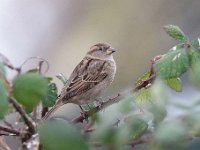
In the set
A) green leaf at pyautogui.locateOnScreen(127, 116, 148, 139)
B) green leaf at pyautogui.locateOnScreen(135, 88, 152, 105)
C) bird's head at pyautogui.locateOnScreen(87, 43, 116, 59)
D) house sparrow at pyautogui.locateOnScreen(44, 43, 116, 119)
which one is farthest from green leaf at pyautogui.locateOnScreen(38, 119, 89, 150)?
bird's head at pyautogui.locateOnScreen(87, 43, 116, 59)

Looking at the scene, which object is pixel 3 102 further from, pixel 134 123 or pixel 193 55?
pixel 193 55

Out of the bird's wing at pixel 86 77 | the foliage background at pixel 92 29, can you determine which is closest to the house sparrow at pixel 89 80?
the bird's wing at pixel 86 77

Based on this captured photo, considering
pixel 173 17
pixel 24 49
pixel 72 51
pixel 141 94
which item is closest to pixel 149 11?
pixel 173 17

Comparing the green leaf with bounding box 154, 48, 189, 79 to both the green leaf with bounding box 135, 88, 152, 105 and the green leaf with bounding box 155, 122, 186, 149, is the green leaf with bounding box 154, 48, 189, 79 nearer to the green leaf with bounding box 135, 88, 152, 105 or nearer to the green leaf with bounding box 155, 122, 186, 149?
the green leaf with bounding box 135, 88, 152, 105

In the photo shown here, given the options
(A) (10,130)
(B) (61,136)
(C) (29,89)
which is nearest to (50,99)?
(A) (10,130)

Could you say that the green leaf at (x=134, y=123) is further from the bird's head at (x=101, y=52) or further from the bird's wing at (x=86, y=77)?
the bird's head at (x=101, y=52)

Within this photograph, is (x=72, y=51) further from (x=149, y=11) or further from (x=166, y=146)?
(x=166, y=146)

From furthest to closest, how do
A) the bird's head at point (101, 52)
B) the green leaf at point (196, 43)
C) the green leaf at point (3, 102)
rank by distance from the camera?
the bird's head at point (101, 52)
the green leaf at point (196, 43)
the green leaf at point (3, 102)

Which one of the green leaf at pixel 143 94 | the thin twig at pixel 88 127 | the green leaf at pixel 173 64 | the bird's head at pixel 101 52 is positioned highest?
the bird's head at pixel 101 52
